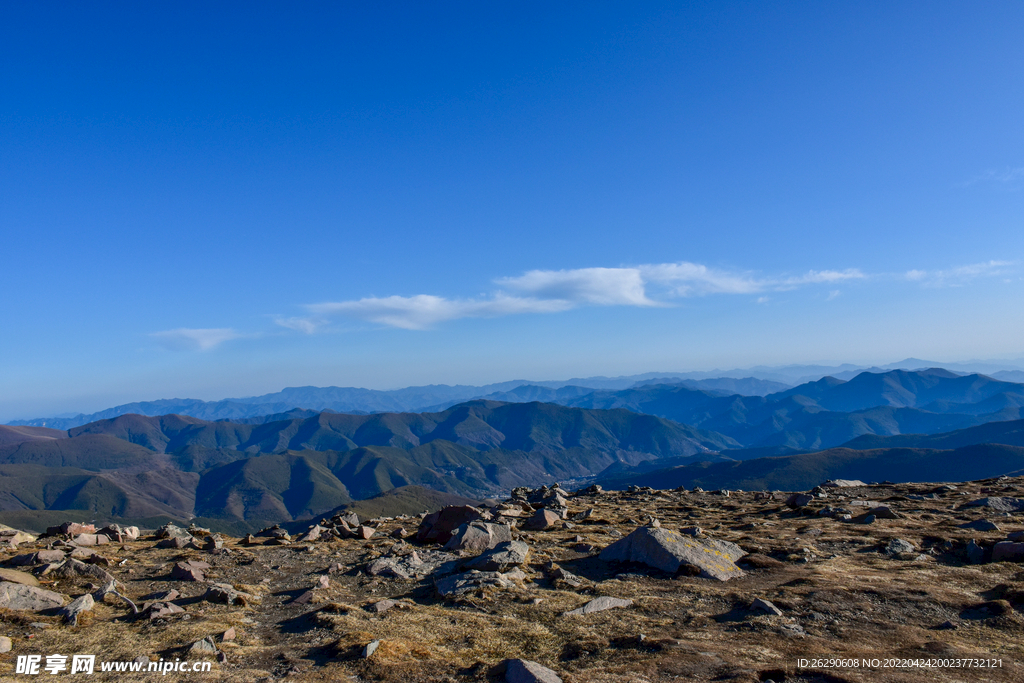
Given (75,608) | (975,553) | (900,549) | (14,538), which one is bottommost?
(900,549)

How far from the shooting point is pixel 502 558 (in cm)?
2309

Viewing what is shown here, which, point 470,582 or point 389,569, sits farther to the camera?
point 389,569

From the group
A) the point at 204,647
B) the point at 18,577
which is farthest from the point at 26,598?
the point at 204,647

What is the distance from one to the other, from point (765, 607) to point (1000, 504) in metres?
25.3

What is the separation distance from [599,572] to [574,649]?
8.80 m

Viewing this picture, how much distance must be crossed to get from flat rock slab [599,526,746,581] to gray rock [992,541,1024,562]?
31.5ft

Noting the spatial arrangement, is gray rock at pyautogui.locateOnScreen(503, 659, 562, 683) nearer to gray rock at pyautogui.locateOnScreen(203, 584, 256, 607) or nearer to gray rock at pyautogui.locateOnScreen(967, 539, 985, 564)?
gray rock at pyautogui.locateOnScreen(203, 584, 256, 607)

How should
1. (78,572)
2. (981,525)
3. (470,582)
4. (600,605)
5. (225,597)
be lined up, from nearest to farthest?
(600,605) < (225,597) < (470,582) < (78,572) < (981,525)

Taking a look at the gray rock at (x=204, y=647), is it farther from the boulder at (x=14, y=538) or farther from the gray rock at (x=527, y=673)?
the boulder at (x=14, y=538)

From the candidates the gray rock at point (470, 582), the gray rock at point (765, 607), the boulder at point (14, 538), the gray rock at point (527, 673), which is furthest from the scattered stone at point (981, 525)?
the boulder at point (14, 538)

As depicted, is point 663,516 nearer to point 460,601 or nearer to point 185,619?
→ point 460,601

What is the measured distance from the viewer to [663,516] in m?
36.2

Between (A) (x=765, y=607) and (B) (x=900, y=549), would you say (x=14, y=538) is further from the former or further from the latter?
(B) (x=900, y=549)

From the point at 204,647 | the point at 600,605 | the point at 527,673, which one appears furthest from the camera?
the point at 600,605
